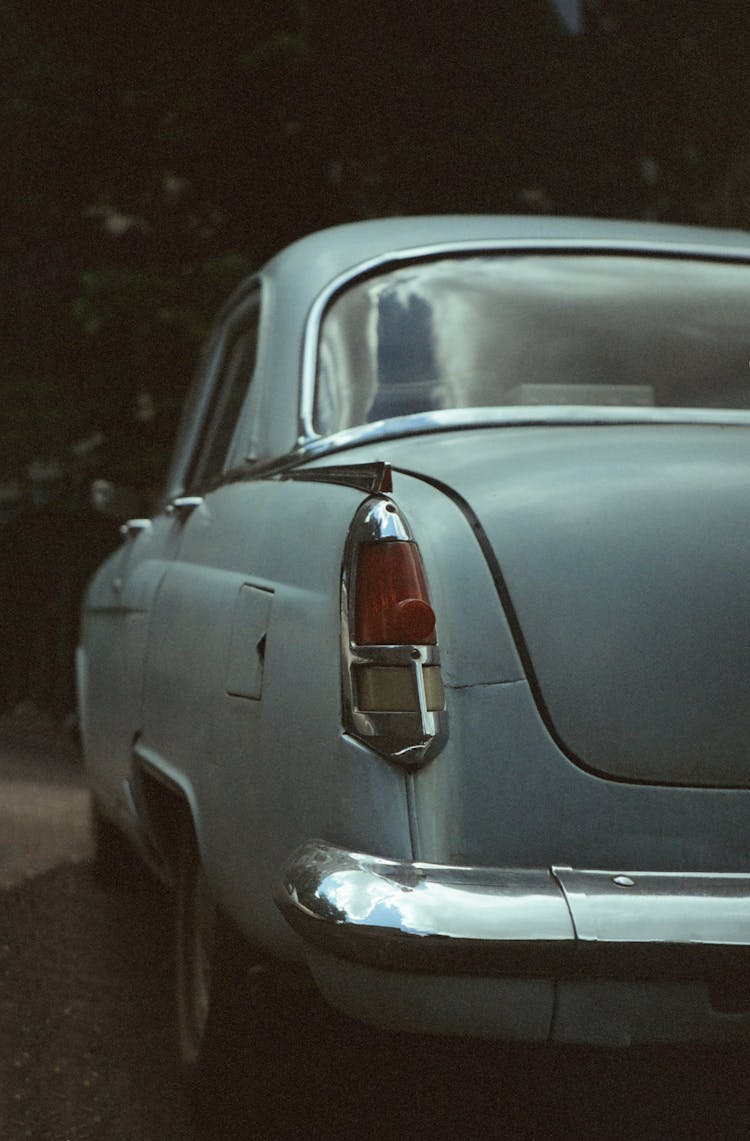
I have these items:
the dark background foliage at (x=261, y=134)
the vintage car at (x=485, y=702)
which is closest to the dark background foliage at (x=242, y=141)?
the dark background foliage at (x=261, y=134)

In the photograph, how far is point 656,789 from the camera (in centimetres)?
247

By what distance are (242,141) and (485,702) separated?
1186 centimetres

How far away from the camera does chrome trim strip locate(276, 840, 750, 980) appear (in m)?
2.29

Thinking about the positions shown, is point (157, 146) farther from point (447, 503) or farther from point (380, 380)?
point (447, 503)

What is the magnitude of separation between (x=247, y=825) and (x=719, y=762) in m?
0.86

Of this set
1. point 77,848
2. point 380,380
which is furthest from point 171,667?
point 77,848

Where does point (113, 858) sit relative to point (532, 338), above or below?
below

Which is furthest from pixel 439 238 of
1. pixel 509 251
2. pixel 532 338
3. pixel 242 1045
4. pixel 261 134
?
pixel 261 134

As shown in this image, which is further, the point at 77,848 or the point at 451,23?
the point at 451,23

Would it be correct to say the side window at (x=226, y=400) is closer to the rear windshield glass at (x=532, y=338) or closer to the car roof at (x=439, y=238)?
the car roof at (x=439, y=238)

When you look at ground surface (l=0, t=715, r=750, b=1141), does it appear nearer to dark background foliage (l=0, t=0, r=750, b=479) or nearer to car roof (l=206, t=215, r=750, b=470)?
car roof (l=206, t=215, r=750, b=470)

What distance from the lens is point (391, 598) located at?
8.50 ft

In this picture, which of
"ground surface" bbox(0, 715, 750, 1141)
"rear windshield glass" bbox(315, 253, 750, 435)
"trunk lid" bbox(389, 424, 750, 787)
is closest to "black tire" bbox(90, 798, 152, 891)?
"ground surface" bbox(0, 715, 750, 1141)

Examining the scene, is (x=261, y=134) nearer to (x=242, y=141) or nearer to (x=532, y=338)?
(x=242, y=141)
